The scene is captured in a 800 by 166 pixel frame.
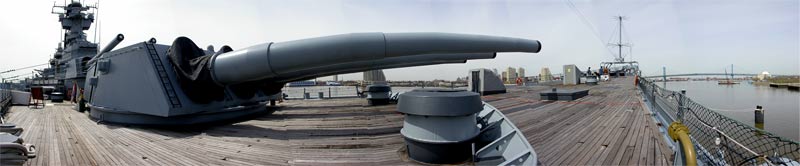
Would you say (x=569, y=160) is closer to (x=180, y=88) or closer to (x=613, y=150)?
(x=613, y=150)

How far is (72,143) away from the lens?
15.3 feet

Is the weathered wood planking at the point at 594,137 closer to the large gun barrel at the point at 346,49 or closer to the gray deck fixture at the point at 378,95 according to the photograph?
the large gun barrel at the point at 346,49

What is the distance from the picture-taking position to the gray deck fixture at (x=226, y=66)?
4.24 meters

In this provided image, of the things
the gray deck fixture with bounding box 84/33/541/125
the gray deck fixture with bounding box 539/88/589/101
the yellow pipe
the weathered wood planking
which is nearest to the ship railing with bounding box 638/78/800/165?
the weathered wood planking

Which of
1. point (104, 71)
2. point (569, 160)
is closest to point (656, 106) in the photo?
point (569, 160)

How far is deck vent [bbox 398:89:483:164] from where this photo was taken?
3180 millimetres

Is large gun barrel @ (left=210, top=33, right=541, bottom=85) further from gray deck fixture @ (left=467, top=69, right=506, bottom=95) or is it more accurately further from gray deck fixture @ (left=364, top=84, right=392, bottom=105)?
gray deck fixture @ (left=467, top=69, right=506, bottom=95)

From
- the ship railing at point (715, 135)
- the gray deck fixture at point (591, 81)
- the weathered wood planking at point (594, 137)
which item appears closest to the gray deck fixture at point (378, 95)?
the weathered wood planking at point (594, 137)

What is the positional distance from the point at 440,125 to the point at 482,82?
1068cm

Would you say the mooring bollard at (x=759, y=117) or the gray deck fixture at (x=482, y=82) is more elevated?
the gray deck fixture at (x=482, y=82)

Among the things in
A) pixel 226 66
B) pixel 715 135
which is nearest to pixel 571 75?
pixel 715 135

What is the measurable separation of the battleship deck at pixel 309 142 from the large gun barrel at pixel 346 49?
109cm

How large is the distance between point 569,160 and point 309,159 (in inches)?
110

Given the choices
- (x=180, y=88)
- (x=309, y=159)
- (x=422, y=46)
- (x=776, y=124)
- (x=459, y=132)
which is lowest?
(x=776, y=124)
